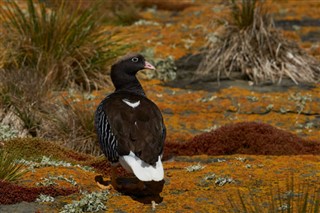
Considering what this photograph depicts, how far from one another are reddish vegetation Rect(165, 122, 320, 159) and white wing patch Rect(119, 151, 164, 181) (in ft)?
9.00

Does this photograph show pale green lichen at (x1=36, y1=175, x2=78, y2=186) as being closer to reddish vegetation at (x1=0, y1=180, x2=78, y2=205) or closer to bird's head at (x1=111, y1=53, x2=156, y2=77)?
reddish vegetation at (x1=0, y1=180, x2=78, y2=205)

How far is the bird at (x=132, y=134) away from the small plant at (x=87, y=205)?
46cm

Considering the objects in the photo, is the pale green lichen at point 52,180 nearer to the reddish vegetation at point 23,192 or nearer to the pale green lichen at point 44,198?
the reddish vegetation at point 23,192

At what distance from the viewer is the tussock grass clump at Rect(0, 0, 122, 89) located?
12.8 meters

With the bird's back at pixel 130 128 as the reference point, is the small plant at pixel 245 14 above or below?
below

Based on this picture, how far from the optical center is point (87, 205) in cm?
638

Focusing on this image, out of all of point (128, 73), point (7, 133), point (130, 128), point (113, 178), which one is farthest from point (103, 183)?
point (7, 133)

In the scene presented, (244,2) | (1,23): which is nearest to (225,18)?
(244,2)

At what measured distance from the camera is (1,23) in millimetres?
13891

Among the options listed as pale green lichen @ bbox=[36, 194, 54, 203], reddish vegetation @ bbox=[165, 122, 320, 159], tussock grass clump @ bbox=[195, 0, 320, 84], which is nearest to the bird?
pale green lichen @ bbox=[36, 194, 54, 203]

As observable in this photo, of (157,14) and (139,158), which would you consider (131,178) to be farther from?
(157,14)

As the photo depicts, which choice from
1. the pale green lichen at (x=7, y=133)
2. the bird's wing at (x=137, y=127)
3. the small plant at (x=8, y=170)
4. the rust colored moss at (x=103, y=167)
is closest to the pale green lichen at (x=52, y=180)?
the small plant at (x=8, y=170)

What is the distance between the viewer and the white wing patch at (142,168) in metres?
6.68

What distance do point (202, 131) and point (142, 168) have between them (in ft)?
14.5
